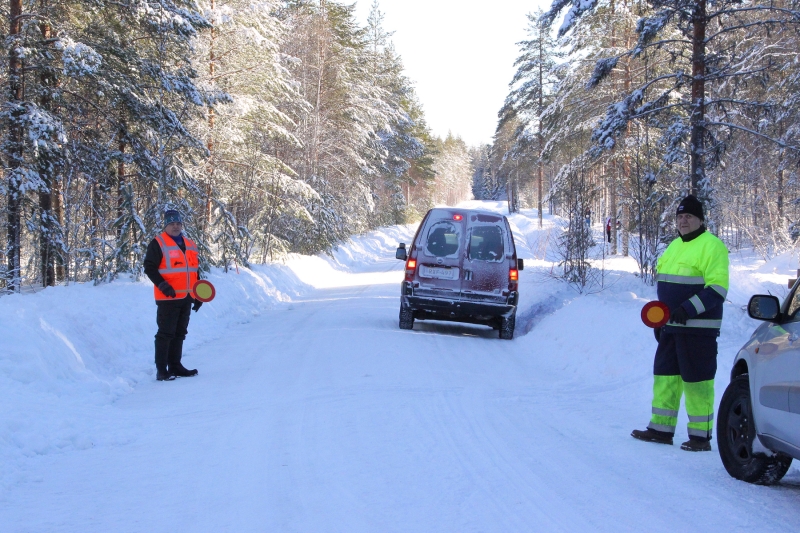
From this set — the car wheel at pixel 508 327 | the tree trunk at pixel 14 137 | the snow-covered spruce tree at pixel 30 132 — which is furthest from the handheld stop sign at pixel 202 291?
the car wheel at pixel 508 327

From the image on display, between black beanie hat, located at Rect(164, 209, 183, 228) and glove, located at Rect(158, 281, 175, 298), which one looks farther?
black beanie hat, located at Rect(164, 209, 183, 228)

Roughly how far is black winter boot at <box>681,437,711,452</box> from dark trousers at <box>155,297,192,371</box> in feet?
19.2

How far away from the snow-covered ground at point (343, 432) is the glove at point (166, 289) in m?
1.05

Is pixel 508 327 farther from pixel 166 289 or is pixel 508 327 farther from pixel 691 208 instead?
pixel 691 208

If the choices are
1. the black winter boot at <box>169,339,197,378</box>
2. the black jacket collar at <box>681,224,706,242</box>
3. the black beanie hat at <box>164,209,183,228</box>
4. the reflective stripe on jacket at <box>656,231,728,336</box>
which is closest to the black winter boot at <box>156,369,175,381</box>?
the black winter boot at <box>169,339,197,378</box>

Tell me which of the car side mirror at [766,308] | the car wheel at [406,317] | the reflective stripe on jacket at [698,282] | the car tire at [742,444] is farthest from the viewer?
the car wheel at [406,317]

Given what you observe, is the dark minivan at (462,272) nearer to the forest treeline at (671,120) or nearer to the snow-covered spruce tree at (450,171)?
the forest treeline at (671,120)

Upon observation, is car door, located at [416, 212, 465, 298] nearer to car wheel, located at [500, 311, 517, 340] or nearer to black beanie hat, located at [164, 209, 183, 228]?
car wheel, located at [500, 311, 517, 340]

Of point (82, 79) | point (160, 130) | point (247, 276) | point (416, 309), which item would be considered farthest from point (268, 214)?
point (416, 309)

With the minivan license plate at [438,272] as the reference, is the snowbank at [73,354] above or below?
below

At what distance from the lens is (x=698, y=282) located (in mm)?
5688

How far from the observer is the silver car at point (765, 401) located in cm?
412

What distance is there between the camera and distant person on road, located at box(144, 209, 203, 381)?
823 centimetres

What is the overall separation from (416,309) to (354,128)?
67.8 feet
